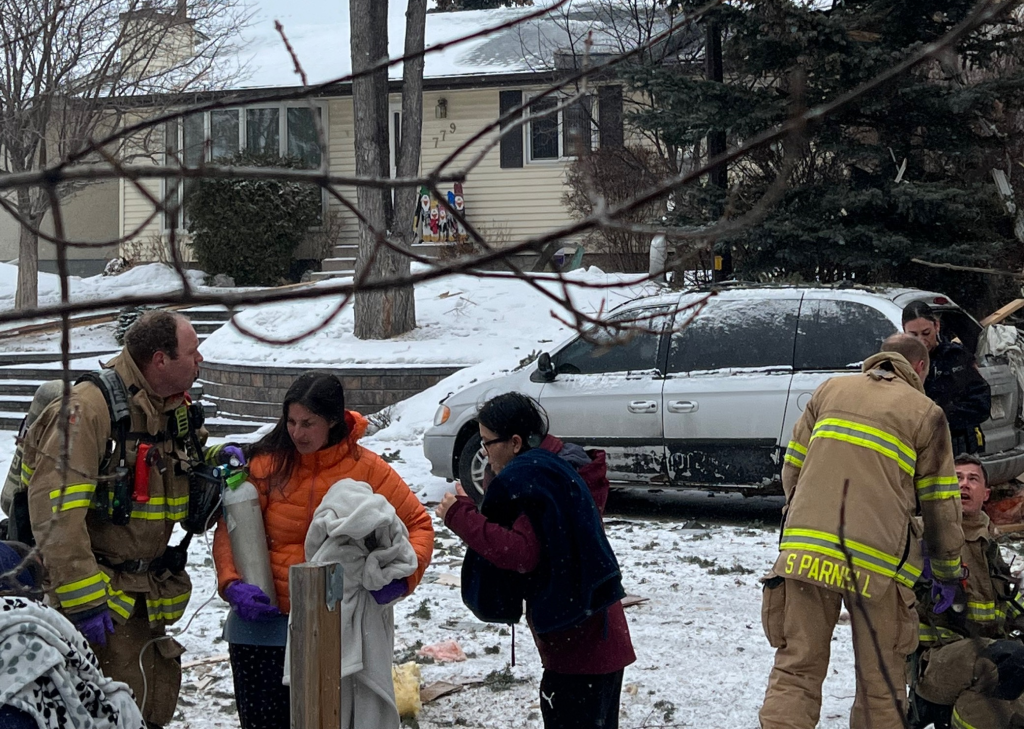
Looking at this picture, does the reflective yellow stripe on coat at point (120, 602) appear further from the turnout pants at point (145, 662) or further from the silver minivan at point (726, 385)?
the silver minivan at point (726, 385)

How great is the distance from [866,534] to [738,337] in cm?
504

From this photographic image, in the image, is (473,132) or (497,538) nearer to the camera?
(497,538)

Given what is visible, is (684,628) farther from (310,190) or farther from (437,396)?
(310,190)

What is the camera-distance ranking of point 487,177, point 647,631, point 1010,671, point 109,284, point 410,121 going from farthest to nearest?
point 487,177 < point 109,284 < point 410,121 < point 647,631 < point 1010,671

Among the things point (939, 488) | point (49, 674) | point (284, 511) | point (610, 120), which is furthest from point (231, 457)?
point (610, 120)

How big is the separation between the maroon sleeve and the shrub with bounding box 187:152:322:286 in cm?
1740

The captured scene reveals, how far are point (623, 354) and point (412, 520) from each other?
5.29m

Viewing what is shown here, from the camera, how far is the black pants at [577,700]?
388 centimetres

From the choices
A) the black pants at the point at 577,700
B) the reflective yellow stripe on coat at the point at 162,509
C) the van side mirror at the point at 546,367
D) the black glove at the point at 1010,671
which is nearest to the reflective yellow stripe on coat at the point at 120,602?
the reflective yellow stripe on coat at the point at 162,509

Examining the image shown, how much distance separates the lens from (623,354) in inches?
365

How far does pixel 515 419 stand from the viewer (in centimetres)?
393

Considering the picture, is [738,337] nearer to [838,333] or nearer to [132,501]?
[838,333]

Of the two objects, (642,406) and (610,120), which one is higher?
(610,120)

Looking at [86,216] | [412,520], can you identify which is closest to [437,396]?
[412,520]
